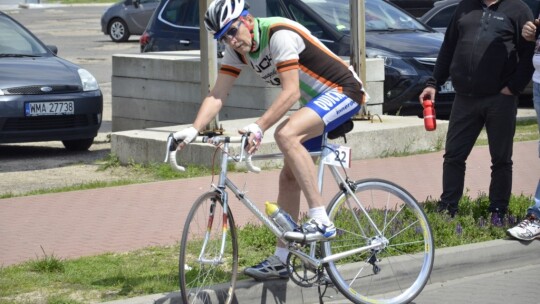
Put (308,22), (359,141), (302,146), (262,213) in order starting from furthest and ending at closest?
(308,22), (359,141), (262,213), (302,146)

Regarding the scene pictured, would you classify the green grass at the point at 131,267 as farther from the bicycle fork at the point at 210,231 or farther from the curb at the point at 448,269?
the bicycle fork at the point at 210,231

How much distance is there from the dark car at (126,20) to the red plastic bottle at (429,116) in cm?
2589

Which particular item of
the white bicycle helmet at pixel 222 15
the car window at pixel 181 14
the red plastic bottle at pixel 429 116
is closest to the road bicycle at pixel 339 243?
the white bicycle helmet at pixel 222 15

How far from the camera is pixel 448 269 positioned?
24.5 feet

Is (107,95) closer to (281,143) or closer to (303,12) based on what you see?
(303,12)

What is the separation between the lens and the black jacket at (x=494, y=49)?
25.8ft

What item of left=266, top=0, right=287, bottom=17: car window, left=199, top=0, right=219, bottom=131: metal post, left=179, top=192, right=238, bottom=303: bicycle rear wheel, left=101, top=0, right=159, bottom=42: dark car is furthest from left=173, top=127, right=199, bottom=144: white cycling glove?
left=101, top=0, right=159, bottom=42: dark car

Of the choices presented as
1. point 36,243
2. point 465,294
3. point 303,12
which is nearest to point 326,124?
point 465,294

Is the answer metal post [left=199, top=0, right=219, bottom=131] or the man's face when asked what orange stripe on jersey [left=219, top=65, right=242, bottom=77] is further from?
metal post [left=199, top=0, right=219, bottom=131]

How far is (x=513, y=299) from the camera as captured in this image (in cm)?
698

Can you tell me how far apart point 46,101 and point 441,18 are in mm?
7878

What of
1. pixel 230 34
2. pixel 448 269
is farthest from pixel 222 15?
pixel 448 269

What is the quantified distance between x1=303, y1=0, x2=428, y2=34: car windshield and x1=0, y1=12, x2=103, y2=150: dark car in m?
3.24

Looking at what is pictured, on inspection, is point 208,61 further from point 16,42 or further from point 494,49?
point 494,49
